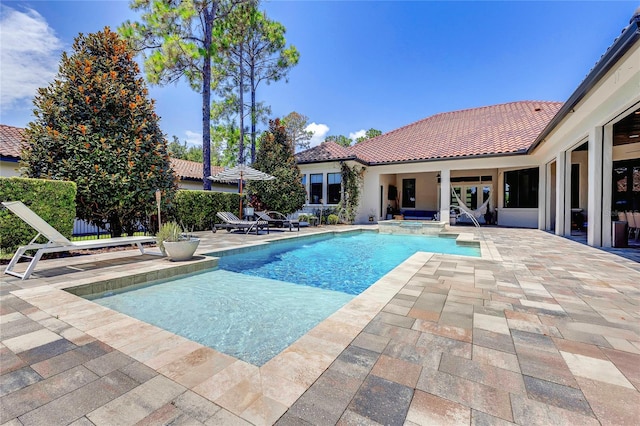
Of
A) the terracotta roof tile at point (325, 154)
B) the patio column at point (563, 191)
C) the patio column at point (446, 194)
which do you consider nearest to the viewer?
the patio column at point (563, 191)

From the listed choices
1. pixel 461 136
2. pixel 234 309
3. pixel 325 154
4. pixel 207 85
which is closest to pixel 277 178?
pixel 325 154

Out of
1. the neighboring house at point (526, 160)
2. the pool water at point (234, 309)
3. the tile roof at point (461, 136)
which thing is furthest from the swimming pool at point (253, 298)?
the tile roof at point (461, 136)

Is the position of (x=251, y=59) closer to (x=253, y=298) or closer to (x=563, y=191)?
(x=563, y=191)

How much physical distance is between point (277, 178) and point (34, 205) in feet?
28.9

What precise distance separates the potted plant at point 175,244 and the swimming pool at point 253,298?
21.0 inches

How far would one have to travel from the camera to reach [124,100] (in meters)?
7.49

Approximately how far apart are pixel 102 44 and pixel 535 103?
22.6m

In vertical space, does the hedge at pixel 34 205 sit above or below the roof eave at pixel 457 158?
below

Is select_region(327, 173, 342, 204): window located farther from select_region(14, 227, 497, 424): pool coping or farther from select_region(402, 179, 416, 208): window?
select_region(14, 227, 497, 424): pool coping

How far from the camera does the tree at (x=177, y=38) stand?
46.1 feet

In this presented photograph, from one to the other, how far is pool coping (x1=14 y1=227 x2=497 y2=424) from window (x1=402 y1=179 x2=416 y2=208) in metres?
17.4

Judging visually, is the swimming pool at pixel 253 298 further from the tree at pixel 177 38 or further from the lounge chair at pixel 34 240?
the tree at pixel 177 38

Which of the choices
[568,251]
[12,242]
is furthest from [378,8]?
[12,242]

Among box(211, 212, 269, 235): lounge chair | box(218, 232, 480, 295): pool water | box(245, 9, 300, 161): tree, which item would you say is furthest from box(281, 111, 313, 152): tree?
box(218, 232, 480, 295): pool water
